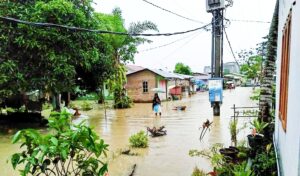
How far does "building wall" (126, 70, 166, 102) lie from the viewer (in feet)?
104

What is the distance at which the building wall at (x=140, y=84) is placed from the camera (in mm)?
31688

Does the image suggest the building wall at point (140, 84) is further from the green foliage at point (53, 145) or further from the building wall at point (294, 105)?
the building wall at point (294, 105)

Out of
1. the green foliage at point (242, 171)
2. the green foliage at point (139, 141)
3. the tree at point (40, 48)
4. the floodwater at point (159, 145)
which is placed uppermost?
the tree at point (40, 48)

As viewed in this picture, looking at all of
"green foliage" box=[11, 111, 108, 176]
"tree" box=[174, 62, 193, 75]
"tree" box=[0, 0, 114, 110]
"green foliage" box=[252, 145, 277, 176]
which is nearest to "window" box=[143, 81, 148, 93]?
"tree" box=[0, 0, 114, 110]

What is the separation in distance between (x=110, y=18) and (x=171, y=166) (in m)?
15.8

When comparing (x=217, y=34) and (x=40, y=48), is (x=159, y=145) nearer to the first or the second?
(x=40, y=48)

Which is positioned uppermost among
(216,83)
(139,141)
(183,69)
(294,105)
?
(183,69)

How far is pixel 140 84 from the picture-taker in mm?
31844

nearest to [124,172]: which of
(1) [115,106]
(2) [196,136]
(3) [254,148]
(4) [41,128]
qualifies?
(3) [254,148]

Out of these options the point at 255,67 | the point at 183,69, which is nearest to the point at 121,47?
the point at 255,67

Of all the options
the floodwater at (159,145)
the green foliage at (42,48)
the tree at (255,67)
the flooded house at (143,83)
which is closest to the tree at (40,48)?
the green foliage at (42,48)

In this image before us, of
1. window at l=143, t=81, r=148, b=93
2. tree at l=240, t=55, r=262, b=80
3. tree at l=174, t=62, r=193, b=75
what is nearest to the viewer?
window at l=143, t=81, r=148, b=93

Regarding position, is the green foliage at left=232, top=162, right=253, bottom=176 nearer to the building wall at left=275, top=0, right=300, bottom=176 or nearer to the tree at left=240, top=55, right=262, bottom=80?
the building wall at left=275, top=0, right=300, bottom=176

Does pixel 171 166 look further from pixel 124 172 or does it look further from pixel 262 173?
pixel 262 173
